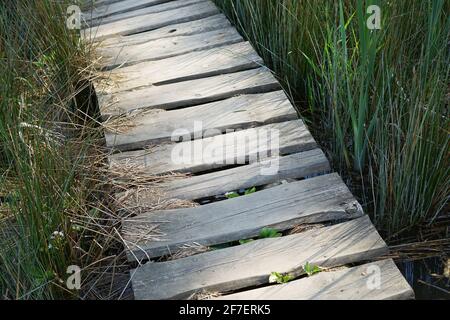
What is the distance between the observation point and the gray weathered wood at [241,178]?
252 cm

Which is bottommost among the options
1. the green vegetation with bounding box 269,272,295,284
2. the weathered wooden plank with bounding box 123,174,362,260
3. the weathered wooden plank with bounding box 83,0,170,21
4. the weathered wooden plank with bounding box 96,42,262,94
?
the green vegetation with bounding box 269,272,295,284

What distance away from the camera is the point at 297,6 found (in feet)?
10.2

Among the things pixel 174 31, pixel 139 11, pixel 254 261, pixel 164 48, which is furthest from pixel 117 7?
pixel 254 261

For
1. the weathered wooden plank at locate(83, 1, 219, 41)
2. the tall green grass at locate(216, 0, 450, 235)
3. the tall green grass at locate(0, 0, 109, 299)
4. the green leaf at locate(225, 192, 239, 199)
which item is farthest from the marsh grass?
the tall green grass at locate(216, 0, 450, 235)

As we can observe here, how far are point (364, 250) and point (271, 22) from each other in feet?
5.00

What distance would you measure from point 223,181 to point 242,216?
0.23 m

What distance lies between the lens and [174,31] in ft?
12.2

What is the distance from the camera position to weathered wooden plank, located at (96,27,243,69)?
3.45m

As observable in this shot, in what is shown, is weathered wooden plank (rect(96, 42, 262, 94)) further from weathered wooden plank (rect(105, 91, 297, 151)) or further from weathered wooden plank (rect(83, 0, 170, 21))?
weathered wooden plank (rect(83, 0, 170, 21))

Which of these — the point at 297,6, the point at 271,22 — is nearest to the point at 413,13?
the point at 297,6

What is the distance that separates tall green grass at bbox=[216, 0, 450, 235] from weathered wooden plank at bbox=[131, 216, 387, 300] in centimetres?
32

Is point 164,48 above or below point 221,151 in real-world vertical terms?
above

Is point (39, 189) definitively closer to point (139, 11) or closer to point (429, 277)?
point (429, 277)
